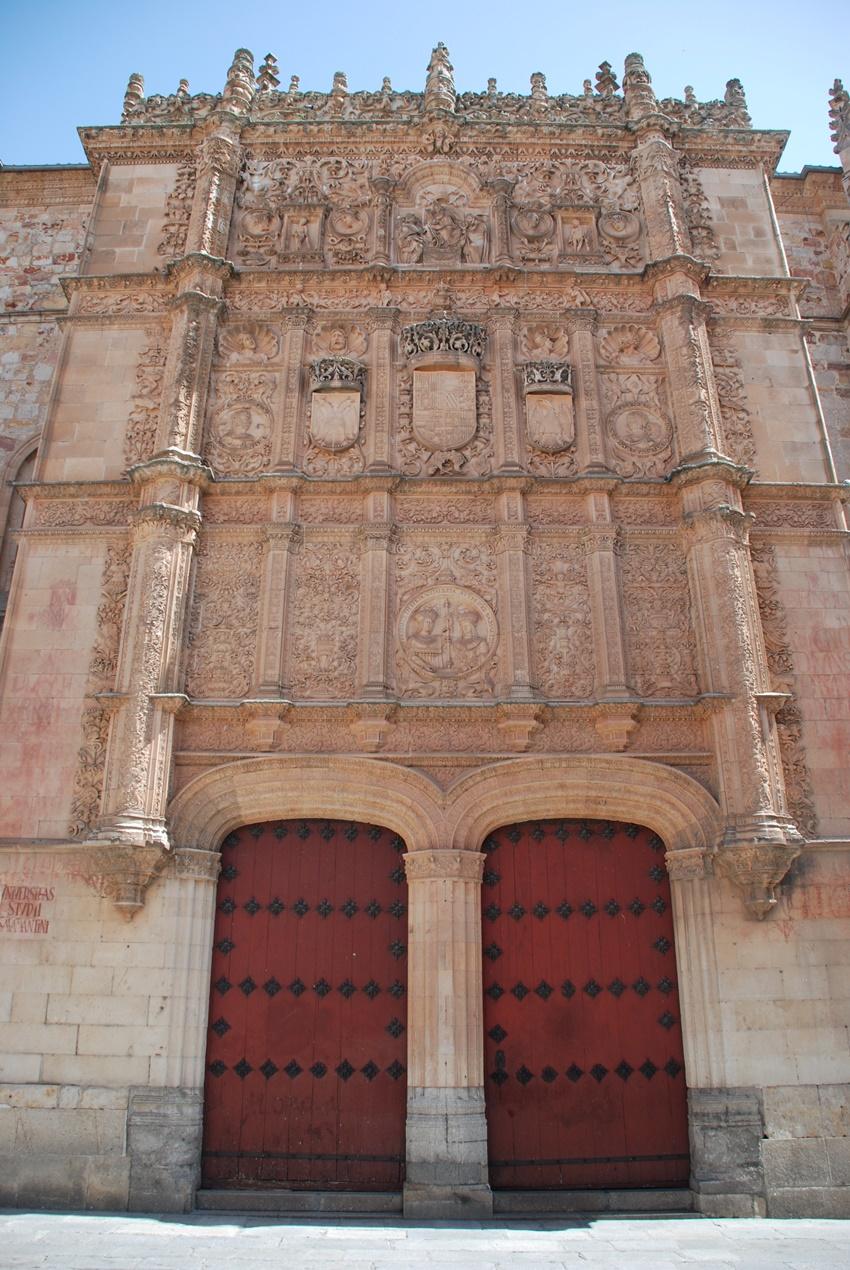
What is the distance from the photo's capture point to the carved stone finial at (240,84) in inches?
512

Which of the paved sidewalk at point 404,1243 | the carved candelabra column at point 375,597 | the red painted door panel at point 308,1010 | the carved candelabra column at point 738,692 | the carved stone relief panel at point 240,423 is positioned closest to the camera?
the paved sidewalk at point 404,1243

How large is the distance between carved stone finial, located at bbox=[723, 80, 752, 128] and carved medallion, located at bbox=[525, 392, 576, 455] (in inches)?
216

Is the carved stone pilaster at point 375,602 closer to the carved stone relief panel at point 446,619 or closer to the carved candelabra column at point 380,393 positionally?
the carved stone relief panel at point 446,619

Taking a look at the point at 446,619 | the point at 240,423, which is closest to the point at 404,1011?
the point at 446,619

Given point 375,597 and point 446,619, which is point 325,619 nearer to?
point 375,597

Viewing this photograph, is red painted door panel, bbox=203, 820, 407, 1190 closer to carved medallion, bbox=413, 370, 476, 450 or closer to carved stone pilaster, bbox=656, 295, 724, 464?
carved medallion, bbox=413, 370, 476, 450

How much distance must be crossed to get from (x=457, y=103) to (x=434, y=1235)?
45.0 feet

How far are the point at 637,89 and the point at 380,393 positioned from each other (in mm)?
6290

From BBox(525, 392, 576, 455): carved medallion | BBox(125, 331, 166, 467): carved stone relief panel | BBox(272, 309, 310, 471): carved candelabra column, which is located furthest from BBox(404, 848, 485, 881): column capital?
BBox(125, 331, 166, 467): carved stone relief panel

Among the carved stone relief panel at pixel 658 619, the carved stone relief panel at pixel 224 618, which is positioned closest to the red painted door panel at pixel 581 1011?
the carved stone relief panel at pixel 658 619

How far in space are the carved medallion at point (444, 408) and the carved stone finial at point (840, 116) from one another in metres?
7.30

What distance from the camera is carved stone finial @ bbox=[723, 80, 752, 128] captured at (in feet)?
43.4

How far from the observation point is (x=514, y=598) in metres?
10.2

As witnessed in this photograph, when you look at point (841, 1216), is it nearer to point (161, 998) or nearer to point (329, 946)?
point (329, 946)
